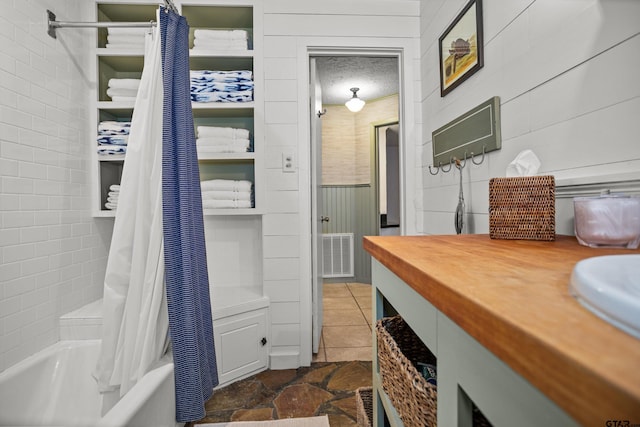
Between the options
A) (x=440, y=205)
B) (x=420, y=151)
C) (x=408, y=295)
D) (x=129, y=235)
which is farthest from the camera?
(x=420, y=151)

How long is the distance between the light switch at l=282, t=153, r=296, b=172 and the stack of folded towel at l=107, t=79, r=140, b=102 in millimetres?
1036

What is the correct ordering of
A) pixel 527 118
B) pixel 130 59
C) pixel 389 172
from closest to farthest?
pixel 527 118
pixel 130 59
pixel 389 172

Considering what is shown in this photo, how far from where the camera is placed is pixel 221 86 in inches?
82.5

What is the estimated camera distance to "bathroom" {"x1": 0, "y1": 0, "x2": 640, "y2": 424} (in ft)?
2.94

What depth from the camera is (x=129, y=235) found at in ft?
4.36

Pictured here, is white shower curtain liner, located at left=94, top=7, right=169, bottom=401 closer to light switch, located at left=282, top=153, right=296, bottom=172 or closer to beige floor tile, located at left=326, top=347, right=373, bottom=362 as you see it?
light switch, located at left=282, top=153, right=296, bottom=172

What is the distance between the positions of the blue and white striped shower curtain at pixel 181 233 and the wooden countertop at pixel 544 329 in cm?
107

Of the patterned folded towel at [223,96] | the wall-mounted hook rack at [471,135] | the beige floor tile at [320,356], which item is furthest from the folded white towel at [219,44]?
the beige floor tile at [320,356]

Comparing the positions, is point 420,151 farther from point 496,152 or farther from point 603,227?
point 603,227

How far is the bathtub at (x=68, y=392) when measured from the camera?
1.13 metres

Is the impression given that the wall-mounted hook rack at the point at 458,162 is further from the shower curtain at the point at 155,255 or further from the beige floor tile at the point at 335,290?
the beige floor tile at the point at 335,290

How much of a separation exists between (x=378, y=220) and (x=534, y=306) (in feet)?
13.0

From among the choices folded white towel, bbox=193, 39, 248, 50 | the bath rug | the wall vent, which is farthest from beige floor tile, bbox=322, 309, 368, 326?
folded white towel, bbox=193, 39, 248, 50

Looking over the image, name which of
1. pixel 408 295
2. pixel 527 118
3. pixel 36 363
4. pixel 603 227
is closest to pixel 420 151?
pixel 527 118
